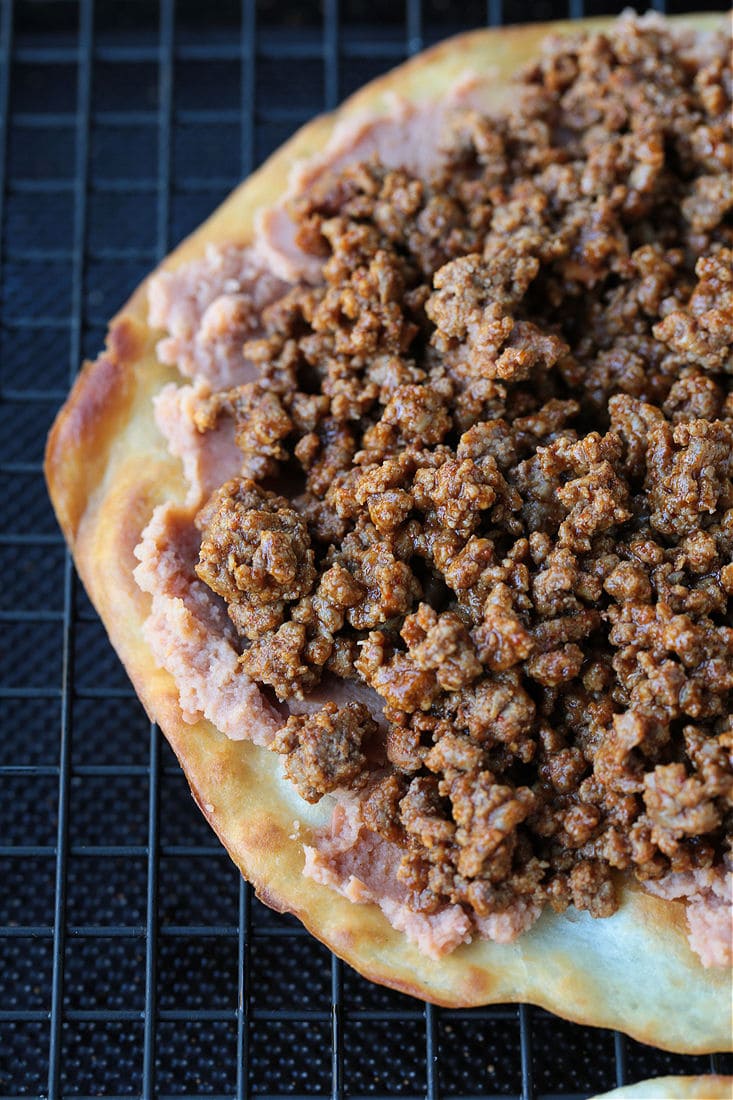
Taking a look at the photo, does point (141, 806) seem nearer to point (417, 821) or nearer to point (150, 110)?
point (417, 821)

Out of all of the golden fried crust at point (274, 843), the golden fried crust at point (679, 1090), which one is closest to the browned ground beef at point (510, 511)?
the golden fried crust at point (274, 843)

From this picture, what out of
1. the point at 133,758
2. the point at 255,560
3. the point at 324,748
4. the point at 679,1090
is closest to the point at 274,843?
the point at 324,748

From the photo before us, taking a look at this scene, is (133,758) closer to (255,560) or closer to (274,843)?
(274,843)

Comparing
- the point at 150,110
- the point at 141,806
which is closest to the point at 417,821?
the point at 141,806

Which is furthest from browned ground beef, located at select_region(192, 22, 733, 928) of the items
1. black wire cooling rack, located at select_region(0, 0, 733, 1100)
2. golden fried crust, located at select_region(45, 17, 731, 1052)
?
black wire cooling rack, located at select_region(0, 0, 733, 1100)

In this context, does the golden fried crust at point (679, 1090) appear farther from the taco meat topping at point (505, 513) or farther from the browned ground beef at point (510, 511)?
the browned ground beef at point (510, 511)

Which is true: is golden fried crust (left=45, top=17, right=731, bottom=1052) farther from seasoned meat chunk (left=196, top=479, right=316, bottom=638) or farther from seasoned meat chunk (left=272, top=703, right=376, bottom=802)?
seasoned meat chunk (left=196, top=479, right=316, bottom=638)
